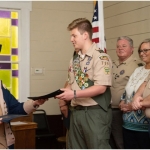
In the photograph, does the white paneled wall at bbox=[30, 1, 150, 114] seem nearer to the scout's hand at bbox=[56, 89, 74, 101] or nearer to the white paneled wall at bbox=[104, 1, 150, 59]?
the white paneled wall at bbox=[104, 1, 150, 59]

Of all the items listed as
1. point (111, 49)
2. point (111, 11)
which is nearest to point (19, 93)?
point (111, 49)

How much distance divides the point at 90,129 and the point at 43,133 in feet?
7.44

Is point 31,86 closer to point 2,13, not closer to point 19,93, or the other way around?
point 19,93

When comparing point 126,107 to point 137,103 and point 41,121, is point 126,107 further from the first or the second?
point 41,121

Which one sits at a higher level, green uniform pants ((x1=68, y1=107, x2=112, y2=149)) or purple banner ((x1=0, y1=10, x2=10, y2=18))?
purple banner ((x1=0, y1=10, x2=10, y2=18))

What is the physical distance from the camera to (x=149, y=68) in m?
2.87

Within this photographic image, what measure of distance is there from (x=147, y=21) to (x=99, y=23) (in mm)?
1033

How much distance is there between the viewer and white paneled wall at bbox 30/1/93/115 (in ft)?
16.2

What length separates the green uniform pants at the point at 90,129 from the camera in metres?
2.59

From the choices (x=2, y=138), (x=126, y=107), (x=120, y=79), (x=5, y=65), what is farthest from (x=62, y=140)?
(x=2, y=138)

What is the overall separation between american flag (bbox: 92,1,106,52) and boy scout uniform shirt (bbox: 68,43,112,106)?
29.0 inches

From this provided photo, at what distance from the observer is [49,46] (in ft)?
16.4

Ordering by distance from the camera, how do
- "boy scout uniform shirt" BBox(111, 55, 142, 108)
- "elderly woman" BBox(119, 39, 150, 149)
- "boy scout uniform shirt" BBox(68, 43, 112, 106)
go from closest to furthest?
"boy scout uniform shirt" BBox(68, 43, 112, 106)
"elderly woman" BBox(119, 39, 150, 149)
"boy scout uniform shirt" BBox(111, 55, 142, 108)

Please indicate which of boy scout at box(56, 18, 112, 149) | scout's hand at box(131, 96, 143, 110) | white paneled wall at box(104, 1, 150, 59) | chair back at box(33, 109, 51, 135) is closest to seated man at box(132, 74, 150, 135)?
scout's hand at box(131, 96, 143, 110)
